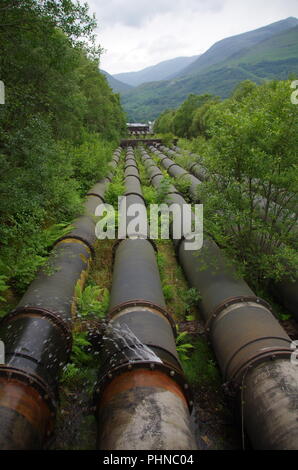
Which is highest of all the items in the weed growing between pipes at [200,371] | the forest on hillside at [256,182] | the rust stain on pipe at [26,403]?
the forest on hillside at [256,182]

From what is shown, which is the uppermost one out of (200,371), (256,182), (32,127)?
(32,127)

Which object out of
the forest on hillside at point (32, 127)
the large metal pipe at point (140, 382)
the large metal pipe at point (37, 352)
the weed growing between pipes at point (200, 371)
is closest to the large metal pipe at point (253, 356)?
the weed growing between pipes at point (200, 371)

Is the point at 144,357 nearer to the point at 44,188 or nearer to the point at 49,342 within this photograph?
the point at 49,342

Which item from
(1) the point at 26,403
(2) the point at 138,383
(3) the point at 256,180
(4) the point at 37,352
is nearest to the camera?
(1) the point at 26,403

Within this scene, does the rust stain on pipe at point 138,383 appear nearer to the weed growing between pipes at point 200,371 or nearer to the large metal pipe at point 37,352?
the large metal pipe at point 37,352

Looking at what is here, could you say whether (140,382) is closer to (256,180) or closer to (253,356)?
(253,356)

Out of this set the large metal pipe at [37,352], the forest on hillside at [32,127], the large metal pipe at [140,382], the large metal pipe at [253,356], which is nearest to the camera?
the large metal pipe at [140,382]

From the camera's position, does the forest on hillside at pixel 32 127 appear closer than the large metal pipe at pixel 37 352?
No

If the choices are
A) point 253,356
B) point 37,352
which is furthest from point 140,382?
point 253,356
